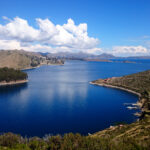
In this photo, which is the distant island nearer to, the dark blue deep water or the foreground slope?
the dark blue deep water

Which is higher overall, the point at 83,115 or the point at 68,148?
the point at 68,148

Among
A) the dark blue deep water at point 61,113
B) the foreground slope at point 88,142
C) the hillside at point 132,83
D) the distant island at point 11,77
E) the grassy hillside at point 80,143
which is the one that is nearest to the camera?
the grassy hillside at point 80,143

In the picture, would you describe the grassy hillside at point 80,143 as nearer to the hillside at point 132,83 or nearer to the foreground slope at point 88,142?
the foreground slope at point 88,142

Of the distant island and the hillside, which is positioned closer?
the hillside

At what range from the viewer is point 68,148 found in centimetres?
3138

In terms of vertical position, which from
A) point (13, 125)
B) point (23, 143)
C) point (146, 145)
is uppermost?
point (146, 145)

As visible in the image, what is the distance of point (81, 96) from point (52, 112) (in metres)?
28.5

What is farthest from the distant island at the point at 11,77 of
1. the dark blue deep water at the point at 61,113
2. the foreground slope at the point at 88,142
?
the foreground slope at the point at 88,142

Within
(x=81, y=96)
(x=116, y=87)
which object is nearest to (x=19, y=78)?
(x=81, y=96)

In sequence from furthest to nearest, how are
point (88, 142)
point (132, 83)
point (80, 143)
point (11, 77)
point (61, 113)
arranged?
point (11, 77), point (132, 83), point (61, 113), point (80, 143), point (88, 142)

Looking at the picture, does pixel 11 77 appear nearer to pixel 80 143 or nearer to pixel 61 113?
pixel 61 113

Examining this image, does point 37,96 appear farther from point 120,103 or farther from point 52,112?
point 120,103

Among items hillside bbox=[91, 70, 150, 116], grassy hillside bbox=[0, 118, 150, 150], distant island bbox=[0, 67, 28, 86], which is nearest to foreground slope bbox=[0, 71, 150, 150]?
grassy hillside bbox=[0, 118, 150, 150]

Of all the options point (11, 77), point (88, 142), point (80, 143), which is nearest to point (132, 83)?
point (11, 77)
